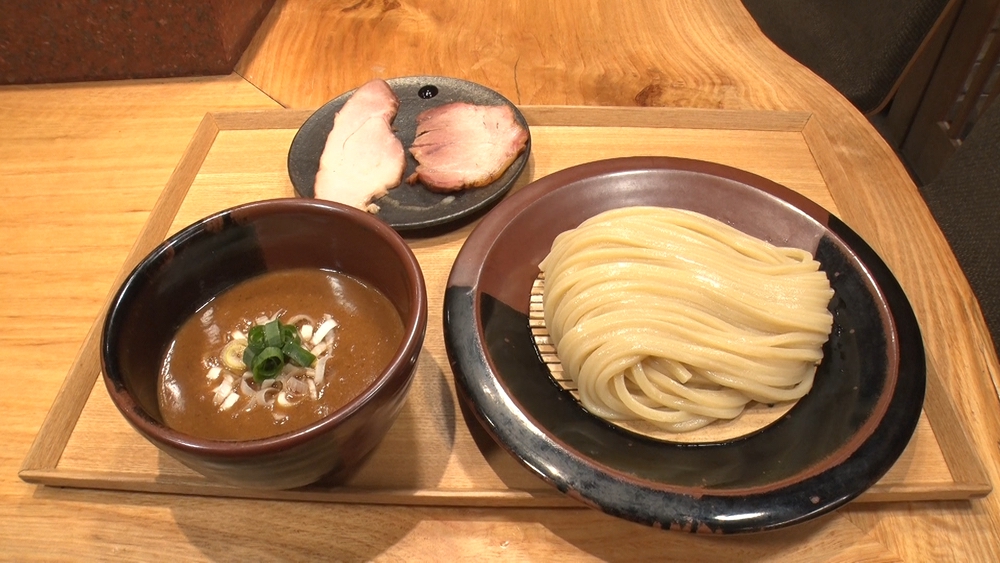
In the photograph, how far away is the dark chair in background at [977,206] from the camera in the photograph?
1793 mm

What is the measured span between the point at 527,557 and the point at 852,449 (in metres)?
0.54

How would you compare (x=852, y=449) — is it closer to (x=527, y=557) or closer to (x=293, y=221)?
(x=527, y=557)

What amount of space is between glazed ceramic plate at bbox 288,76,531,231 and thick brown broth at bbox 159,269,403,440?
0.39 m

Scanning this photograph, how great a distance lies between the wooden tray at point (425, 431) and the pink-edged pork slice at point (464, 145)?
0.34 ft

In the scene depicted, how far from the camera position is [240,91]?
2.04m

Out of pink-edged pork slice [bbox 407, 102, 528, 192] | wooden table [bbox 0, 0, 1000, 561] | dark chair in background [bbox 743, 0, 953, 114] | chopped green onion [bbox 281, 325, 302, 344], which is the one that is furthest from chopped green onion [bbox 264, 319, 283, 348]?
dark chair in background [bbox 743, 0, 953, 114]

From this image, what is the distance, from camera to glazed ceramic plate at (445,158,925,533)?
94cm

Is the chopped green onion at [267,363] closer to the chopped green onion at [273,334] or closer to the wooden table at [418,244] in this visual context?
the chopped green onion at [273,334]

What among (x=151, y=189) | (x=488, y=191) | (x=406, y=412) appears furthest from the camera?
(x=151, y=189)

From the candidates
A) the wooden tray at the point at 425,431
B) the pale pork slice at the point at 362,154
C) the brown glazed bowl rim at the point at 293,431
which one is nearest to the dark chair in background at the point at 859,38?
the wooden tray at the point at 425,431

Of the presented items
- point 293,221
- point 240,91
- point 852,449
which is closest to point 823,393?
point 852,449

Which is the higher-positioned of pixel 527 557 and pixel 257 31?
pixel 257 31

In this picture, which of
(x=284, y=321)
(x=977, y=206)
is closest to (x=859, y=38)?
(x=977, y=206)

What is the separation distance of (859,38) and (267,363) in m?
2.52
